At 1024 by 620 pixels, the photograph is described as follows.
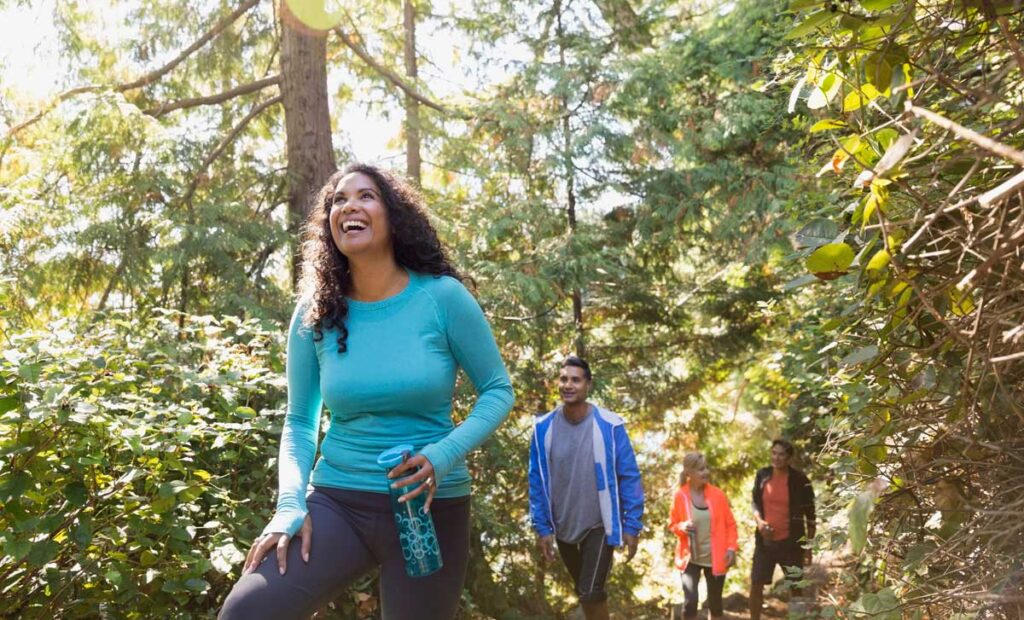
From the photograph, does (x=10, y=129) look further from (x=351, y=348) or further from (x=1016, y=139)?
(x=1016, y=139)

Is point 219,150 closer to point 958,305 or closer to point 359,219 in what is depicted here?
point 359,219

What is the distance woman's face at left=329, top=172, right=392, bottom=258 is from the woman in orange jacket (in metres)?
5.45

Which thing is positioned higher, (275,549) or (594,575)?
(275,549)

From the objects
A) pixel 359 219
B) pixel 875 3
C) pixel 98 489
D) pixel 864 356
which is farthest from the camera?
pixel 98 489

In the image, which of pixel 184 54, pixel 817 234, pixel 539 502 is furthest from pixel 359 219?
pixel 184 54

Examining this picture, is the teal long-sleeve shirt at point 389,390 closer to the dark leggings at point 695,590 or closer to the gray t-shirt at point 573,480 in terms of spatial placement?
the gray t-shirt at point 573,480

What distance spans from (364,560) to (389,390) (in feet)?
1.49

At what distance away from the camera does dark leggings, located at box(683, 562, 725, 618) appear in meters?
7.47

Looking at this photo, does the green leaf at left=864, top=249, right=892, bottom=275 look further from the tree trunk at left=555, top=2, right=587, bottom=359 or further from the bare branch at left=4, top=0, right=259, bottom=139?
the tree trunk at left=555, top=2, right=587, bottom=359

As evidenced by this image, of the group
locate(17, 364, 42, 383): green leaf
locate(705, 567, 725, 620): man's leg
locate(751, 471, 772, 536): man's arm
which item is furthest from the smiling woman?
locate(751, 471, 772, 536): man's arm

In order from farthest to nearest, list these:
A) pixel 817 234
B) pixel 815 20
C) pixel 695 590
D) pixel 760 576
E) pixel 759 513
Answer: pixel 759 513
pixel 760 576
pixel 695 590
pixel 817 234
pixel 815 20

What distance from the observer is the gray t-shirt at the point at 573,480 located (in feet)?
19.2

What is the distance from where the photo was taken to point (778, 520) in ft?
28.0

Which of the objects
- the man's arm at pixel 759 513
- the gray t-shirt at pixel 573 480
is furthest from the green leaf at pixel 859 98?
the man's arm at pixel 759 513
